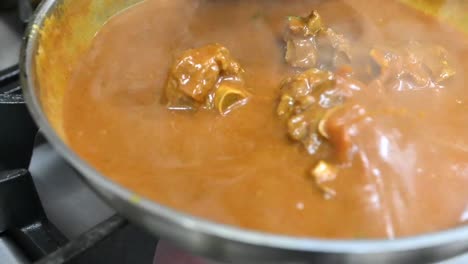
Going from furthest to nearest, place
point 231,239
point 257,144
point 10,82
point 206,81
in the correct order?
point 10,82
point 206,81
point 257,144
point 231,239

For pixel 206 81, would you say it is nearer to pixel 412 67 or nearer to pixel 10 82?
pixel 412 67

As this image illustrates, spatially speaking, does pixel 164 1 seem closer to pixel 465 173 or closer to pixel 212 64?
pixel 212 64

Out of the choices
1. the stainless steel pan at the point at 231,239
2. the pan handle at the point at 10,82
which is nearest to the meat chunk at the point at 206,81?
the stainless steel pan at the point at 231,239

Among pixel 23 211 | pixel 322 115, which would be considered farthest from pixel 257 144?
pixel 23 211

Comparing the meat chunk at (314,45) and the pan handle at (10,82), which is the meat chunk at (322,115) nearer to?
the meat chunk at (314,45)

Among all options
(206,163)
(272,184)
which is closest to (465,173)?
(272,184)

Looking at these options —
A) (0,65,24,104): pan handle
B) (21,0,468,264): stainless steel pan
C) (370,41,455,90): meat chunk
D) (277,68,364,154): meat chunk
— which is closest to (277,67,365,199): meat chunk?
(277,68,364,154): meat chunk
